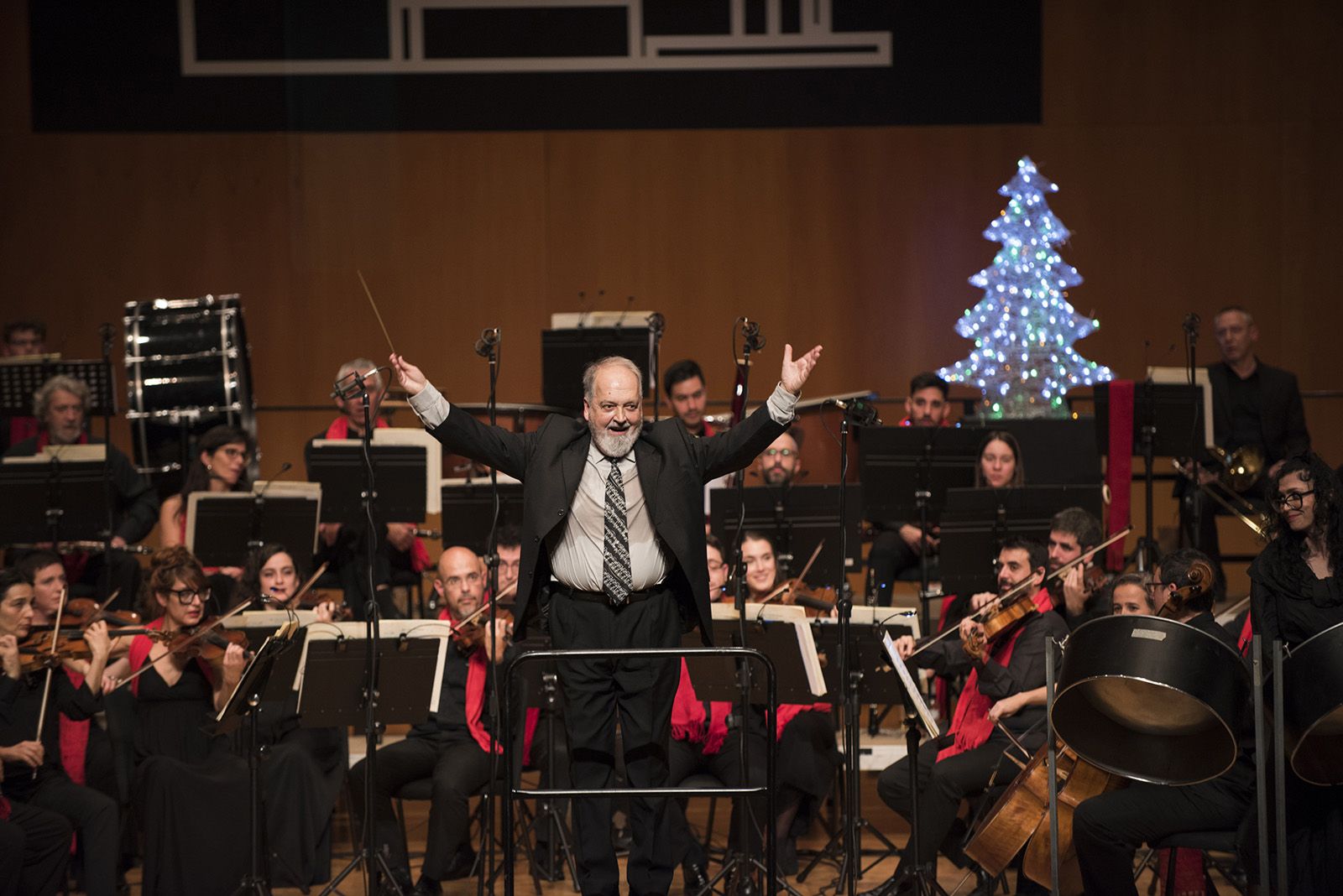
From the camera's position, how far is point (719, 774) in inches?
205

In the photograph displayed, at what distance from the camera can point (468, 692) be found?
5340mm

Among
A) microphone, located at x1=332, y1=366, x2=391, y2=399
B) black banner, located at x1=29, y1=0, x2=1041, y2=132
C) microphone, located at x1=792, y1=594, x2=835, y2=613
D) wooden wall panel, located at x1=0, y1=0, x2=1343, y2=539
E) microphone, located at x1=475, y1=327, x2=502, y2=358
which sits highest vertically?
black banner, located at x1=29, y1=0, x2=1041, y2=132

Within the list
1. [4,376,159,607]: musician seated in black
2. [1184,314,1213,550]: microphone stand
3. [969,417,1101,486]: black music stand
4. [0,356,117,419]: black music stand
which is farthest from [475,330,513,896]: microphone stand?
[0,356,117,419]: black music stand

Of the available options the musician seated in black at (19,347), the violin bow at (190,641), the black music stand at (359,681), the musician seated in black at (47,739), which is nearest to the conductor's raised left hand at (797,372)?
the black music stand at (359,681)

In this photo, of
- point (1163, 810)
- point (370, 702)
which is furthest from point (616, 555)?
point (1163, 810)

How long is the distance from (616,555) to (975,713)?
1.74m

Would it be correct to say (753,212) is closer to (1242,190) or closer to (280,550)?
(1242,190)

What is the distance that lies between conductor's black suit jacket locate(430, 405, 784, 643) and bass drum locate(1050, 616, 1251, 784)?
3.19ft

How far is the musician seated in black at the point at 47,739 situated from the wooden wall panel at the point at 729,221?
4.24 meters

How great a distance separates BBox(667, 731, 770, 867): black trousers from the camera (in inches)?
201

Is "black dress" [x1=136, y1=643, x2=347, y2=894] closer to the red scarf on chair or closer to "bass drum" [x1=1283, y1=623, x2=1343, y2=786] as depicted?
the red scarf on chair

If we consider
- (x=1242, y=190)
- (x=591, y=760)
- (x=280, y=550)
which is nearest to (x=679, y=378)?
(x=280, y=550)

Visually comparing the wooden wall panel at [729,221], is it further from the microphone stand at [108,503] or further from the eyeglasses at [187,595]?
the eyeglasses at [187,595]

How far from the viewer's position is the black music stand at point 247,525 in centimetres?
600
